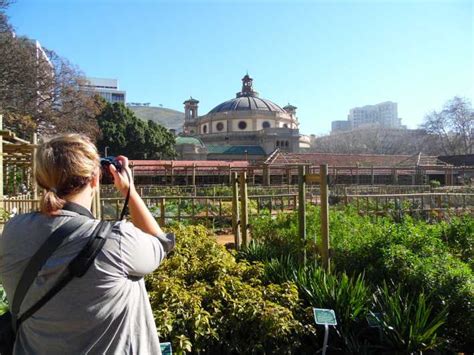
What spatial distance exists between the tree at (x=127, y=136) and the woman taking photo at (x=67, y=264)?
4019 centimetres

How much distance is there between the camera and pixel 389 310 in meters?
3.61

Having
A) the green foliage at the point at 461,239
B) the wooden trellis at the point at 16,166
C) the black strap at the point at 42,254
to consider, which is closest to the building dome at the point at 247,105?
the wooden trellis at the point at 16,166

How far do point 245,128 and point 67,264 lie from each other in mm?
69193

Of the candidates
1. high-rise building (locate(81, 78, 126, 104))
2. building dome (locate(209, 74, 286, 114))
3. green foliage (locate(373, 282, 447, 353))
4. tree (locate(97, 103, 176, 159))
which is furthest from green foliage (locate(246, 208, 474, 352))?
high-rise building (locate(81, 78, 126, 104))

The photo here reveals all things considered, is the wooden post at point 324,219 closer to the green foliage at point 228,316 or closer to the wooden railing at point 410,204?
the green foliage at point 228,316

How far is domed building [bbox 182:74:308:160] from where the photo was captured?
2344 inches

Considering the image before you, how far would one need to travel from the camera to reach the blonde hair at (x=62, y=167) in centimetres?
147

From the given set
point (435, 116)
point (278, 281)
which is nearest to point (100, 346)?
point (278, 281)

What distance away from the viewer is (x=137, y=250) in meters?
1.45

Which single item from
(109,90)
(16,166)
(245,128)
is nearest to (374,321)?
(16,166)

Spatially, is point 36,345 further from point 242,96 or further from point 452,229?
point 242,96

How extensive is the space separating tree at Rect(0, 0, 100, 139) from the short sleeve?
2263cm

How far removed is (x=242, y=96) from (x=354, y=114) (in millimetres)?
90009

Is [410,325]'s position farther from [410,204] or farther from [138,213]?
[410,204]
